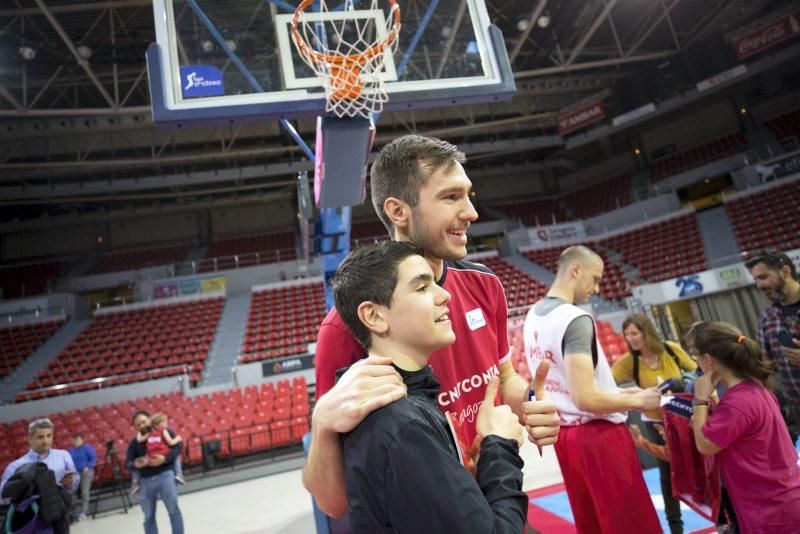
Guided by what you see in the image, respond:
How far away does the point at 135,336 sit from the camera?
49.9 ft

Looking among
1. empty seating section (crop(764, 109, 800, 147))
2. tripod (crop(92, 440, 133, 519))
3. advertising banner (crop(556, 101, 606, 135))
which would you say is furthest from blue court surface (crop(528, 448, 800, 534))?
empty seating section (crop(764, 109, 800, 147))

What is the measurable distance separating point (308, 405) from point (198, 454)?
2595mm

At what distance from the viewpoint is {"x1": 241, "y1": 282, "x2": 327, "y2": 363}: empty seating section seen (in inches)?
557

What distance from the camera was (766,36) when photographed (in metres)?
16.2

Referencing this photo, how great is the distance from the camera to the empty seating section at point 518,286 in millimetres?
16425

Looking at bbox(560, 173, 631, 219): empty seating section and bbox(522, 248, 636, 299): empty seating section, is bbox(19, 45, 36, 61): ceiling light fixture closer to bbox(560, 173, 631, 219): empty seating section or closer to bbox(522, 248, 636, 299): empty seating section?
bbox(522, 248, 636, 299): empty seating section

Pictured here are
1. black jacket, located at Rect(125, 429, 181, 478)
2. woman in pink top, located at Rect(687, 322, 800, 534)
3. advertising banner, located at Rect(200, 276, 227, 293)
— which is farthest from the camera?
advertising banner, located at Rect(200, 276, 227, 293)

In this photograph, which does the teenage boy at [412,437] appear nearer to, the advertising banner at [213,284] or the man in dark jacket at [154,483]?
the man in dark jacket at [154,483]

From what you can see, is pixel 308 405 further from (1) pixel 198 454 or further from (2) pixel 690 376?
(2) pixel 690 376

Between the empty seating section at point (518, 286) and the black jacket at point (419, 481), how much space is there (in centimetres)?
1440

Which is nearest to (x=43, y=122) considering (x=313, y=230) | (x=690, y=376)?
(x=313, y=230)

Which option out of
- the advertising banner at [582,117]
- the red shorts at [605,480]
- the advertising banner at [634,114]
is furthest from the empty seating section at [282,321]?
the advertising banner at [634,114]

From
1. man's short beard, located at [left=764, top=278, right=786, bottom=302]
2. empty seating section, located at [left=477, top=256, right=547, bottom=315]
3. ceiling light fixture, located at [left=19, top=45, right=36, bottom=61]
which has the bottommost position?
man's short beard, located at [left=764, top=278, right=786, bottom=302]

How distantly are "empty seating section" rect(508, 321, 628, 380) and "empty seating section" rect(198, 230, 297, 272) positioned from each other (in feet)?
37.3
